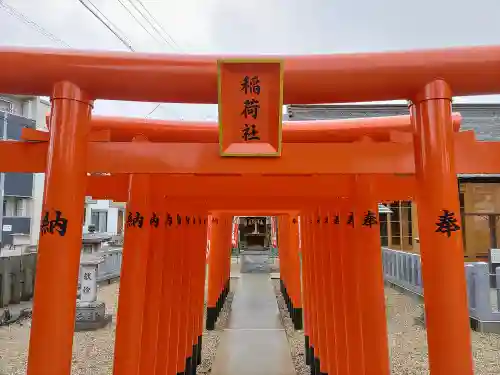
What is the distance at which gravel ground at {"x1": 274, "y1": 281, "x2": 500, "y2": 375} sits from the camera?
612 cm

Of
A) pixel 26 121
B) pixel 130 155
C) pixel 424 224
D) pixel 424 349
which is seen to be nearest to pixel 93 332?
pixel 424 349

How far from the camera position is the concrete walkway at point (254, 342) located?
6.34m

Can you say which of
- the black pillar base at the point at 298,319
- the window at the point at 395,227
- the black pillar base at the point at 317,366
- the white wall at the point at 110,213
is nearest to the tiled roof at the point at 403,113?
the window at the point at 395,227

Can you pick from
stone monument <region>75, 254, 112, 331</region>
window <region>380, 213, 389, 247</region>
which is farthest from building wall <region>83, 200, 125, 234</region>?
stone monument <region>75, 254, 112, 331</region>

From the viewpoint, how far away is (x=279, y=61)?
2.20 meters

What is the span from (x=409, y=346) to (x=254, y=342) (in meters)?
2.81

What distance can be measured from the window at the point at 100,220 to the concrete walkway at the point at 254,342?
23.8 m

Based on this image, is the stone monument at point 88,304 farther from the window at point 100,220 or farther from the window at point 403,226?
the window at point 100,220

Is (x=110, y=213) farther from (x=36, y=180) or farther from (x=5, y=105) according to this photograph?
(x=5, y=105)

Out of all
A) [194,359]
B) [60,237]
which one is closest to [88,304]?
[194,359]

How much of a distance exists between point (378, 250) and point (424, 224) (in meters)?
1.37

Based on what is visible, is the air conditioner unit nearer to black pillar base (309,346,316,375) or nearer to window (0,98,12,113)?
window (0,98,12,113)

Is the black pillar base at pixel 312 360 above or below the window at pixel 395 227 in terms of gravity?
below

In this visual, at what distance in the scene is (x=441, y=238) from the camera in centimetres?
215
